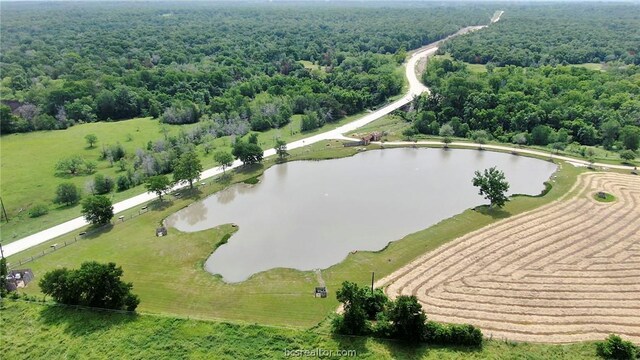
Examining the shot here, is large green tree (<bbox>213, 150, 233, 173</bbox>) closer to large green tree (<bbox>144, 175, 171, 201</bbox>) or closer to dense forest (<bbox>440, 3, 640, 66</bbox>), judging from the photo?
large green tree (<bbox>144, 175, 171, 201</bbox>)

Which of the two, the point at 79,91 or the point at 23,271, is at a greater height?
the point at 79,91

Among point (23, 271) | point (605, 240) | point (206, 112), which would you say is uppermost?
point (206, 112)

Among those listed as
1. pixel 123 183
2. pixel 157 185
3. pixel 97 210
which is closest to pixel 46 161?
pixel 123 183

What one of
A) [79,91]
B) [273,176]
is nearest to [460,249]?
[273,176]

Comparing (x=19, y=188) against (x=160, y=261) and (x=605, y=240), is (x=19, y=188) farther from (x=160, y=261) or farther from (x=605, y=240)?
(x=605, y=240)

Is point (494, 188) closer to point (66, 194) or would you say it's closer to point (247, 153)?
point (247, 153)

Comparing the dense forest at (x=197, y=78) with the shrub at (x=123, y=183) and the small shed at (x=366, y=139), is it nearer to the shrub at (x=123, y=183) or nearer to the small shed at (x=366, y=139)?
the small shed at (x=366, y=139)

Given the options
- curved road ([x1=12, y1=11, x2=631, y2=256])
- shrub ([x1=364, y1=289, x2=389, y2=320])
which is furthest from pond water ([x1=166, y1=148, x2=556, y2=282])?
shrub ([x1=364, y1=289, x2=389, y2=320])
